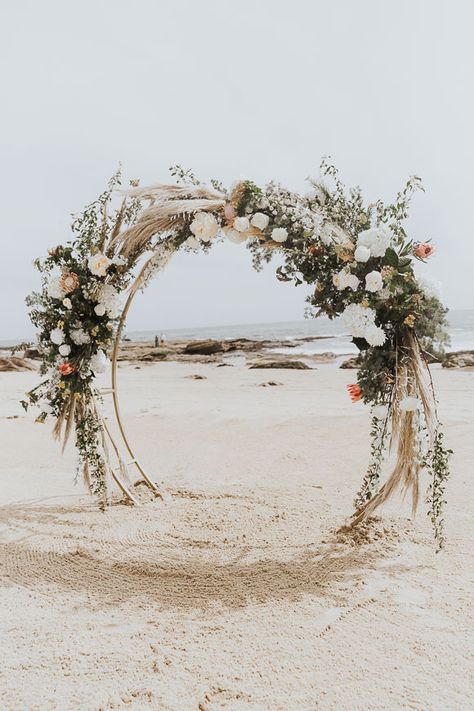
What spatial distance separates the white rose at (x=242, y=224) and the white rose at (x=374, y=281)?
947 mm

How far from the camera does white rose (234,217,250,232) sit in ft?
11.8

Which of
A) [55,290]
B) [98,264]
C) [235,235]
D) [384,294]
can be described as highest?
[235,235]

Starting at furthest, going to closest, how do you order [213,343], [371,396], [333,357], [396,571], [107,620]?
1. [213,343]
2. [333,357]
3. [371,396]
4. [396,571]
5. [107,620]

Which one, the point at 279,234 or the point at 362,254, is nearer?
the point at 362,254

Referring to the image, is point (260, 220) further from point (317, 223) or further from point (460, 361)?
point (460, 361)

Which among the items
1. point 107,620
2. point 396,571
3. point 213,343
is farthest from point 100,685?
point 213,343

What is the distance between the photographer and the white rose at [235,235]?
3730 mm

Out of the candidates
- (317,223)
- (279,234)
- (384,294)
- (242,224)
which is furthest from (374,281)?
(242,224)

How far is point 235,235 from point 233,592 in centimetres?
246

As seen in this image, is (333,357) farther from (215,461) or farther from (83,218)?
(83,218)

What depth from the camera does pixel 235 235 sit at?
148 inches

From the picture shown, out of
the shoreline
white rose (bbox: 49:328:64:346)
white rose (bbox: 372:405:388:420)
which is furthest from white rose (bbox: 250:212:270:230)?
the shoreline

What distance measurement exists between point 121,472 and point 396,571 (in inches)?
101

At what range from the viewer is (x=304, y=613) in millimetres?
2787
